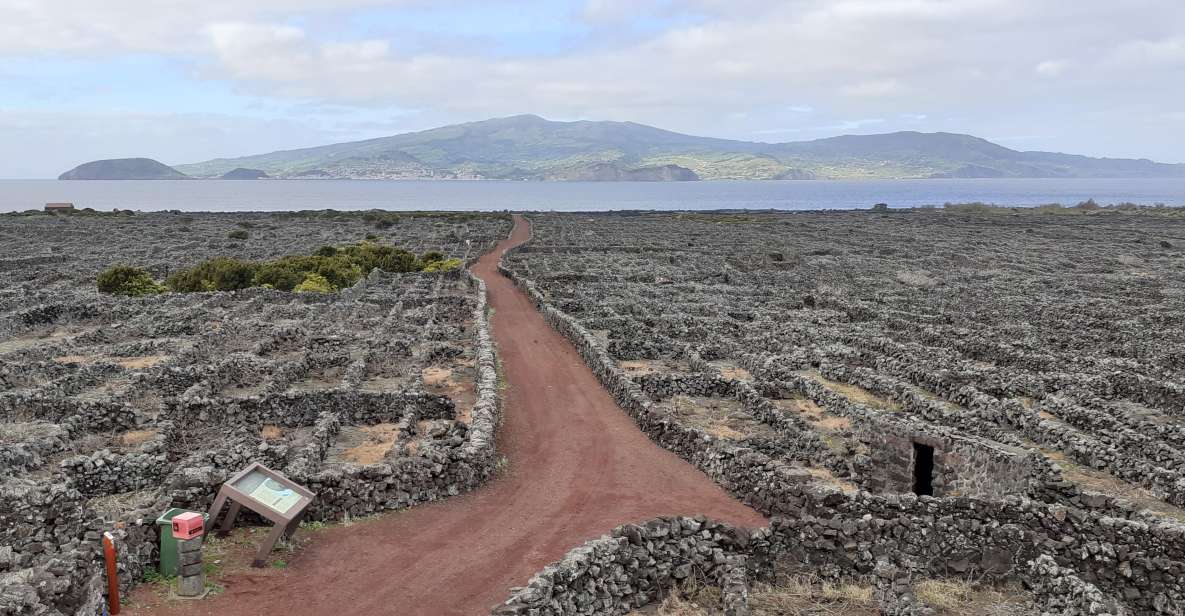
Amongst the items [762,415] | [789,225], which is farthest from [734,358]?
[789,225]

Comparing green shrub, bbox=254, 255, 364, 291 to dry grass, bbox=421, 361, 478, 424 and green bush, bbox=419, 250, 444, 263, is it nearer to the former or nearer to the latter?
green bush, bbox=419, 250, 444, 263

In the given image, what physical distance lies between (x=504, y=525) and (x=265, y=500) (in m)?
4.13

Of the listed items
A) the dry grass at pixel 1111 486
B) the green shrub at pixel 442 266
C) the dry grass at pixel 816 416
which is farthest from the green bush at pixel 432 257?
the dry grass at pixel 1111 486

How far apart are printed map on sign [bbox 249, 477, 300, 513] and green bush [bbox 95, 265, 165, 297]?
1357 inches

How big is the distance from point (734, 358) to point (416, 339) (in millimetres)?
12493

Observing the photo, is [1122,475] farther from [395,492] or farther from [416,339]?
[416,339]

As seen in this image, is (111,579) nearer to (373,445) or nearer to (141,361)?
(373,445)

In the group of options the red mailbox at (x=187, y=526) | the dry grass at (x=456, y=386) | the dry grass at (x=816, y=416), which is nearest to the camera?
the red mailbox at (x=187, y=526)

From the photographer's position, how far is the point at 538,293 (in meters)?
41.1

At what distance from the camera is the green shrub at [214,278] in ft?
145

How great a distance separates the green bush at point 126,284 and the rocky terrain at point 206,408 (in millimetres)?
1049

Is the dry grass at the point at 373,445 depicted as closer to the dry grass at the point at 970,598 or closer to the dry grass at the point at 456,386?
the dry grass at the point at 456,386

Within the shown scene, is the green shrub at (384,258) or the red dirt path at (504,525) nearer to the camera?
the red dirt path at (504,525)

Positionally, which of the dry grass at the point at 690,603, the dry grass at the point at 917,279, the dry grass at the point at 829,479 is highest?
the dry grass at the point at 917,279
